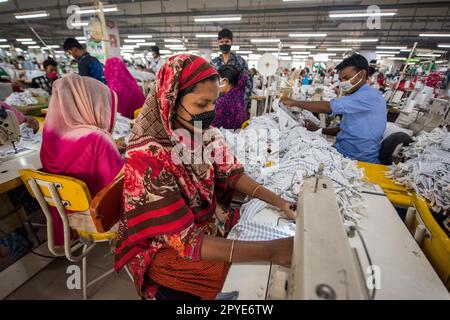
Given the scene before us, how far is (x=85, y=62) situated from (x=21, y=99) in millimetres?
2144

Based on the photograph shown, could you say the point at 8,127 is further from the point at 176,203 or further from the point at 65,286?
the point at 176,203

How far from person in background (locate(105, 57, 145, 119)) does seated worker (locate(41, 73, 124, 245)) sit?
2100mm

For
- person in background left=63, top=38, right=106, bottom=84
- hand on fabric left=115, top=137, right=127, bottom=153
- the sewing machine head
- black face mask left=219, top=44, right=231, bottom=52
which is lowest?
hand on fabric left=115, top=137, right=127, bottom=153

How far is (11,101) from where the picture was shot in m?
4.75

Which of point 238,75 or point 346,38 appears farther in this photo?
point 346,38

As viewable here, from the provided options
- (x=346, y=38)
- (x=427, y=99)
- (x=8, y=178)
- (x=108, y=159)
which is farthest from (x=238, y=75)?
(x=346, y=38)

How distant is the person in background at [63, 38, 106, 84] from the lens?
13.2ft

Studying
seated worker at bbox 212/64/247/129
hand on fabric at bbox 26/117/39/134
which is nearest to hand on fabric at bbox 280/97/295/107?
seated worker at bbox 212/64/247/129

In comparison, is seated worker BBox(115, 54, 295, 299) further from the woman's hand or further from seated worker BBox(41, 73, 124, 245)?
seated worker BBox(41, 73, 124, 245)

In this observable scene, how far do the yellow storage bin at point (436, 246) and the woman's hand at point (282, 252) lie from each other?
2.06 feet

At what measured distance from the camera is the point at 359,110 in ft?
8.77

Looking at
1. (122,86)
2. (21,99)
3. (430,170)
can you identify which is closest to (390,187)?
(430,170)
